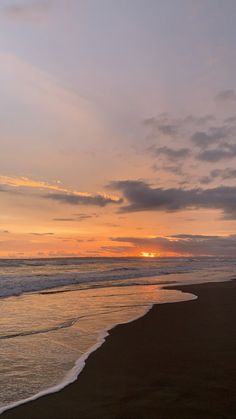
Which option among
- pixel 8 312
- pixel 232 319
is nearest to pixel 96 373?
pixel 232 319

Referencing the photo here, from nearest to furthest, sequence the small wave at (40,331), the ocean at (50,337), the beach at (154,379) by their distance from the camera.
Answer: the beach at (154,379) → the ocean at (50,337) → the small wave at (40,331)

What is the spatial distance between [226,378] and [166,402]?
1.45m

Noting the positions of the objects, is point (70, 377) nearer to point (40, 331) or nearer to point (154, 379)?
point (154, 379)

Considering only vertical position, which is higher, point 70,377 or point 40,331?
point 40,331

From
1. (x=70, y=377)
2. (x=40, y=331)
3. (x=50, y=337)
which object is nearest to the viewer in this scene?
(x=70, y=377)

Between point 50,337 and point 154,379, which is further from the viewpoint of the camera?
point 50,337

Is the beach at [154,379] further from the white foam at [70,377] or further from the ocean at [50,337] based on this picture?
the ocean at [50,337]

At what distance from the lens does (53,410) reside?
5.50 meters

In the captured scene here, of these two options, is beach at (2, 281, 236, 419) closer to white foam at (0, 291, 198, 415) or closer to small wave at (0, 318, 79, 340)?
white foam at (0, 291, 198, 415)

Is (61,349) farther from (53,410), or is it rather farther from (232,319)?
(232,319)

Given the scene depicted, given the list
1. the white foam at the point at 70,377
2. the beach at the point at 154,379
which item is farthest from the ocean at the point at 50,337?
the beach at the point at 154,379

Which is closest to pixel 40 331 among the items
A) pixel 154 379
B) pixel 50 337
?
pixel 50 337

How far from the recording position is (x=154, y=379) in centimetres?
672

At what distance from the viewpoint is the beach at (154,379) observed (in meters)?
5.38
